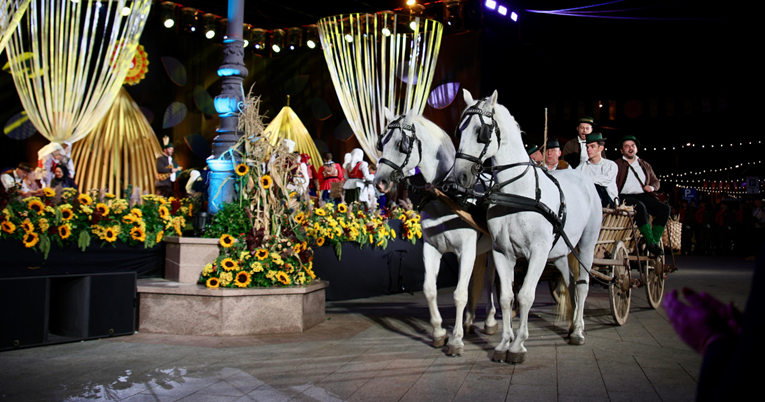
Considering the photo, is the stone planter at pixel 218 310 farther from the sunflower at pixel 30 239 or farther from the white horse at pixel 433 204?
the white horse at pixel 433 204

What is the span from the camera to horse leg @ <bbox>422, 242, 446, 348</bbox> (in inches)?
227

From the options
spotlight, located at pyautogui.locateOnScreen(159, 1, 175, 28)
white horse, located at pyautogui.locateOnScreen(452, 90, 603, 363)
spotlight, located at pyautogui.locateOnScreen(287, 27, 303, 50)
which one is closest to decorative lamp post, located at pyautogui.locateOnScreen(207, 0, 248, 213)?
white horse, located at pyautogui.locateOnScreen(452, 90, 603, 363)

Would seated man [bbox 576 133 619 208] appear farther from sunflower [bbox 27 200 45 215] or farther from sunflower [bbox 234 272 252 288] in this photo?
sunflower [bbox 27 200 45 215]

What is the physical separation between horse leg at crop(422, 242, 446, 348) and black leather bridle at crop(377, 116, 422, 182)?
0.88m

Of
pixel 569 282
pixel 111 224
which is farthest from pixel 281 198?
pixel 569 282

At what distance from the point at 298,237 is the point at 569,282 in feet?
10.2

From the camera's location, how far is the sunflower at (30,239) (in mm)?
6312

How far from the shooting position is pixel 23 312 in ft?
17.5

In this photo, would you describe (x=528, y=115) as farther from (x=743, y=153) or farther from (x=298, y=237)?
(x=298, y=237)

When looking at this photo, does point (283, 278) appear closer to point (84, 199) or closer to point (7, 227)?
point (84, 199)

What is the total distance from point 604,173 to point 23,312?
6.41m

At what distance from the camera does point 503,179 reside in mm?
5207

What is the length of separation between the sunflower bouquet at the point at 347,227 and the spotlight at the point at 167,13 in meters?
11.3

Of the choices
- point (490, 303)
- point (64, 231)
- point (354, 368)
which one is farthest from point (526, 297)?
point (64, 231)
